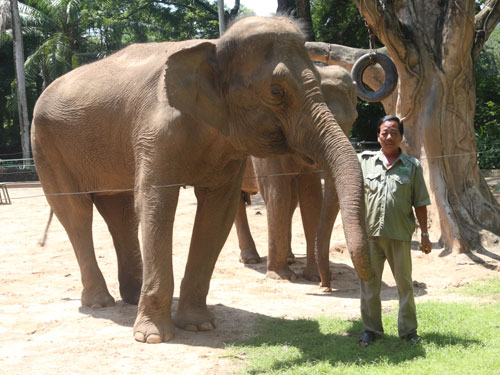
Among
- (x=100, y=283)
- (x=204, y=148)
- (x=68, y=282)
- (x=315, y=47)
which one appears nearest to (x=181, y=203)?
(x=315, y=47)

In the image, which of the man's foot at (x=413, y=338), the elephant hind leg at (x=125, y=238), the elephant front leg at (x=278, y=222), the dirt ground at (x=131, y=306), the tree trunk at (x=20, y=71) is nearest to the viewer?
the dirt ground at (x=131, y=306)

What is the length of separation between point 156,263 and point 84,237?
1481 mm

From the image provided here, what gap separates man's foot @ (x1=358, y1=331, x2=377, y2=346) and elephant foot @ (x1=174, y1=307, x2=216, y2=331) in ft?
4.29

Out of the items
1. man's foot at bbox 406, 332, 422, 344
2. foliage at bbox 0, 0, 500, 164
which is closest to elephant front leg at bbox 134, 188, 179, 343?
man's foot at bbox 406, 332, 422, 344

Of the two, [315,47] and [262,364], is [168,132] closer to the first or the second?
[262,364]

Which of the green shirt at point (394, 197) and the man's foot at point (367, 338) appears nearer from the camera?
the green shirt at point (394, 197)

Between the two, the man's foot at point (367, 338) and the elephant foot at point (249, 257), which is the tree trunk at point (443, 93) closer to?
the elephant foot at point (249, 257)

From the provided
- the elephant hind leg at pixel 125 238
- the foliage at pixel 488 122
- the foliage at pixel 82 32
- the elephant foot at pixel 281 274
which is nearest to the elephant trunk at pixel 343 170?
the elephant hind leg at pixel 125 238

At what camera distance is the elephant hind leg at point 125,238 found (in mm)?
6395

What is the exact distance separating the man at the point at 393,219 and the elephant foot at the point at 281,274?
3.07 metres

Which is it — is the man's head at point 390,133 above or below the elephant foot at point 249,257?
above

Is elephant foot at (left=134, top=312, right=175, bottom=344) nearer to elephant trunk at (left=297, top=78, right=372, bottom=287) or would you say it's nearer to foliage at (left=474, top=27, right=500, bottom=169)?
elephant trunk at (left=297, top=78, right=372, bottom=287)

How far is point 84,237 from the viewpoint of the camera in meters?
6.18

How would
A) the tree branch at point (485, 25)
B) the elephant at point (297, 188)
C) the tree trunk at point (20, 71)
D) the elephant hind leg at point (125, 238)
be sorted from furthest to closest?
the tree trunk at point (20, 71) < the tree branch at point (485, 25) < the elephant at point (297, 188) < the elephant hind leg at point (125, 238)
